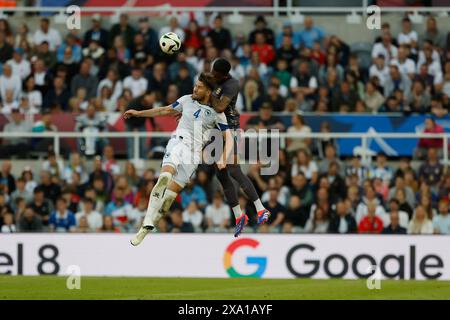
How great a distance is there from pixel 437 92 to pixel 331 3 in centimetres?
524

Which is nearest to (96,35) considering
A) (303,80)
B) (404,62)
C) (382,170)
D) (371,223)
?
(303,80)

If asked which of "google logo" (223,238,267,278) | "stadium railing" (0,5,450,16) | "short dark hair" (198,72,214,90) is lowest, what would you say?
"google logo" (223,238,267,278)

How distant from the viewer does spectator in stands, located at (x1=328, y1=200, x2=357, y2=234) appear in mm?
23125

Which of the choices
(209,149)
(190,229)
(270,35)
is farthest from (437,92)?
(209,149)

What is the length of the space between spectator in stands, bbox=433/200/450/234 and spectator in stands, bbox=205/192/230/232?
3.90m

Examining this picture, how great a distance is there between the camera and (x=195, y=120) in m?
18.2

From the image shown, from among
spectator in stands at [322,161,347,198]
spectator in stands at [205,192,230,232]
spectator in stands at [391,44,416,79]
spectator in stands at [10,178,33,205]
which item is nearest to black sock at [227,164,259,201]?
spectator in stands at [205,192,230,232]

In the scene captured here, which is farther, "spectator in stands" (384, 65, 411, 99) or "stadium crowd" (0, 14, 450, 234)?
"spectator in stands" (384, 65, 411, 99)

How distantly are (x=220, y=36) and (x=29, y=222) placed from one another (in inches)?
271

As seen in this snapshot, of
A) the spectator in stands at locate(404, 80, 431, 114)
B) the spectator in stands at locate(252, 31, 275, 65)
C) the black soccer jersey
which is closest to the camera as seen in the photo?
the black soccer jersey

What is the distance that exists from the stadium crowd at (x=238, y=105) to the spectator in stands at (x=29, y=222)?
3 centimetres

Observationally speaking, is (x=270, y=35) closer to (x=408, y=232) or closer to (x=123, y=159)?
(x=123, y=159)

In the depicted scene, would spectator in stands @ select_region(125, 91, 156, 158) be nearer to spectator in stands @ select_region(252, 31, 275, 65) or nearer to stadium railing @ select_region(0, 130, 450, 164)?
stadium railing @ select_region(0, 130, 450, 164)
